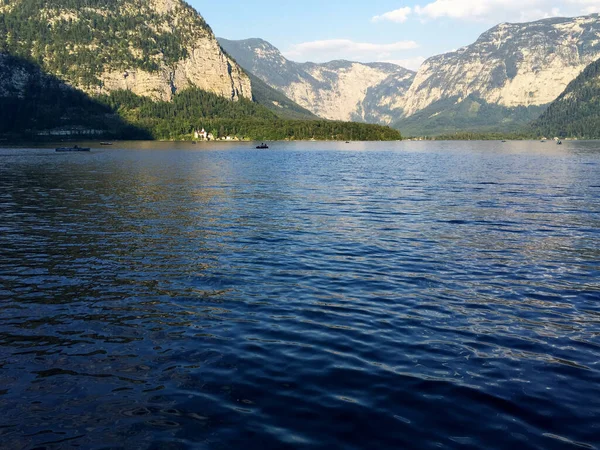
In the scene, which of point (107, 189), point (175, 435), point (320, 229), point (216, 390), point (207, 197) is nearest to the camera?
point (175, 435)

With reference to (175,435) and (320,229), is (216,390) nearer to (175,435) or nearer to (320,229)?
(175,435)

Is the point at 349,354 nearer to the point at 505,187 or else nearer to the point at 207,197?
the point at 207,197

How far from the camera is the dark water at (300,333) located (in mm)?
12797

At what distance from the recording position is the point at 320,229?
42.1 meters

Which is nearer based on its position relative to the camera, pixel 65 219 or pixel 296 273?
pixel 296 273

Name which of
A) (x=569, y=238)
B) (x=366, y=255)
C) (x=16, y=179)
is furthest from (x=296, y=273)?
(x=16, y=179)

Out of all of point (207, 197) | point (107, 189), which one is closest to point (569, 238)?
point (207, 197)

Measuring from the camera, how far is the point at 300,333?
19.3m

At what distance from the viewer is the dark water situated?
12.8 meters

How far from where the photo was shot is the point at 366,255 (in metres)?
32.8

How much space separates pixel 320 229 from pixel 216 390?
28.3 metres

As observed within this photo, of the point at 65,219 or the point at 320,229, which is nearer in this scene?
the point at 320,229

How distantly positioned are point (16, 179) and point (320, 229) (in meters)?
69.5

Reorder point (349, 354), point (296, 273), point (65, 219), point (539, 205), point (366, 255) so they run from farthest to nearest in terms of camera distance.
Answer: point (539, 205) < point (65, 219) < point (366, 255) < point (296, 273) < point (349, 354)
